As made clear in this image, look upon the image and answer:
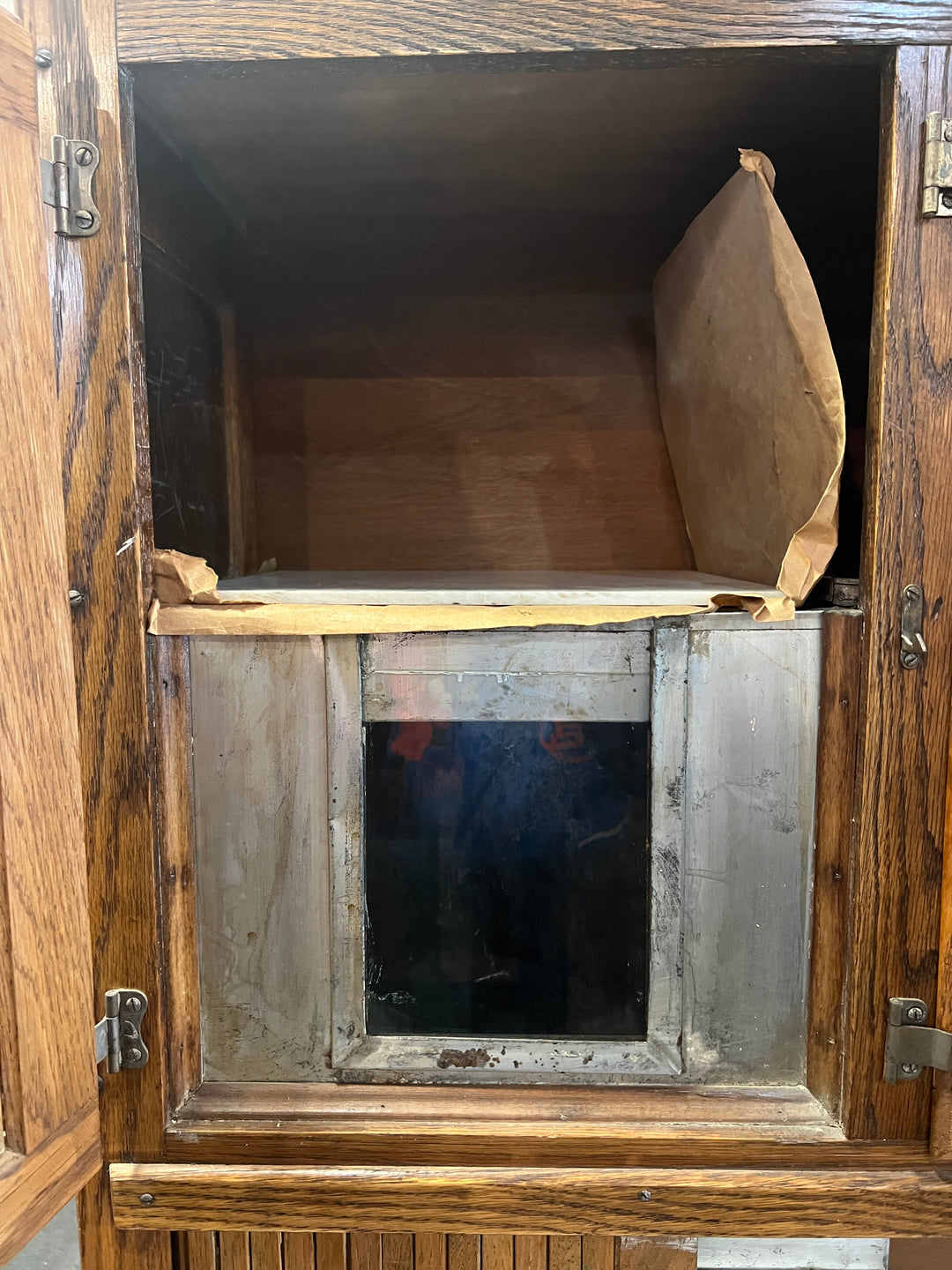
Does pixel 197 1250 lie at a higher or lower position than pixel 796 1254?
higher

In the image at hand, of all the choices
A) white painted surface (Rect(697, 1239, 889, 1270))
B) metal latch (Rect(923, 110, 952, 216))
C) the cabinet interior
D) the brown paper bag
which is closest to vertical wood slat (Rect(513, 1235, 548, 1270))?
white painted surface (Rect(697, 1239, 889, 1270))

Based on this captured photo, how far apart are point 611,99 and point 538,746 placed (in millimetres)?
693

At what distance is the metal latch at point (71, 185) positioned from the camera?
0.73 m

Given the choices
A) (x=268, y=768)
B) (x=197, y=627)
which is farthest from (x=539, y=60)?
(x=268, y=768)

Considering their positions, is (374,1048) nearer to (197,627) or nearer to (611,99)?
(197,627)

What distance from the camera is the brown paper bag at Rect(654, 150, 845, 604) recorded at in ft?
2.56

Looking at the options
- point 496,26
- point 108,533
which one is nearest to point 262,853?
point 108,533

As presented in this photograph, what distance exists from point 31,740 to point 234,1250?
0.66 m

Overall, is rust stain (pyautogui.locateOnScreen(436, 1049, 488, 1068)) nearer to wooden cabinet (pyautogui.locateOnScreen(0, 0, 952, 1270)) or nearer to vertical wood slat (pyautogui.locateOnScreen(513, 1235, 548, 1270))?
wooden cabinet (pyautogui.locateOnScreen(0, 0, 952, 1270))

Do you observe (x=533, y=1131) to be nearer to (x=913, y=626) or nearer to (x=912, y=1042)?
(x=912, y=1042)

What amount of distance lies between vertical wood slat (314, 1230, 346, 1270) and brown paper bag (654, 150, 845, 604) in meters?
0.87

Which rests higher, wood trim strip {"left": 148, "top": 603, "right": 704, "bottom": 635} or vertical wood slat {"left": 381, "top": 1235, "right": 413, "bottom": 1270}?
wood trim strip {"left": 148, "top": 603, "right": 704, "bottom": 635}

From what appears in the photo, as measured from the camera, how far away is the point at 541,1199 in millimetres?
836

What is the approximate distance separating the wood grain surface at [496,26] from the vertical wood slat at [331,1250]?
48.3 inches
